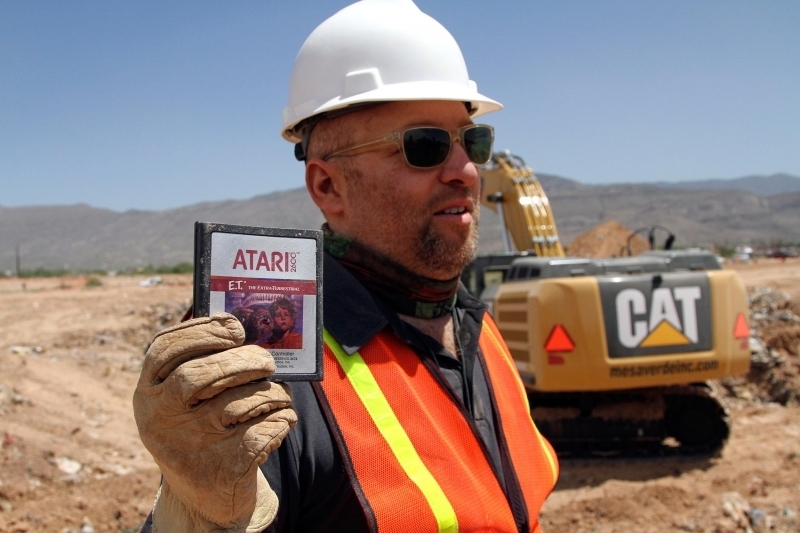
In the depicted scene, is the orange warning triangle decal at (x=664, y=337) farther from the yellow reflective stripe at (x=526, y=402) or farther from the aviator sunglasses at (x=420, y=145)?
the aviator sunglasses at (x=420, y=145)

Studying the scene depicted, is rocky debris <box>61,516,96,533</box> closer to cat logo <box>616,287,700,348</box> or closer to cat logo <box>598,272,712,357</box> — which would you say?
cat logo <box>598,272,712,357</box>

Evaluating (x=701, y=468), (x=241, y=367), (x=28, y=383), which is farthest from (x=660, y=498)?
(x=28, y=383)

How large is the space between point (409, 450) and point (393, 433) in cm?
5

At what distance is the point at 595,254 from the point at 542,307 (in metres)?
6.11

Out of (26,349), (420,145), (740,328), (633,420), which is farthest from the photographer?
(26,349)

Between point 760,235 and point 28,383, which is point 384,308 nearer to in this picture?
point 28,383

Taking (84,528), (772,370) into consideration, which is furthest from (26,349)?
(772,370)

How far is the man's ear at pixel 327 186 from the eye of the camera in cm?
196

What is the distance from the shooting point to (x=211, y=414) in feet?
3.92

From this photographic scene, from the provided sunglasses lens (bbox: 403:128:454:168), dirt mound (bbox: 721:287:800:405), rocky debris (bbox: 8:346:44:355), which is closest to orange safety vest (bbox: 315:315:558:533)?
sunglasses lens (bbox: 403:128:454:168)

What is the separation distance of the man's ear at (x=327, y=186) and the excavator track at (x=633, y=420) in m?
5.20

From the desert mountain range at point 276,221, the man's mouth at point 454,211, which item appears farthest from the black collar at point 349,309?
the desert mountain range at point 276,221

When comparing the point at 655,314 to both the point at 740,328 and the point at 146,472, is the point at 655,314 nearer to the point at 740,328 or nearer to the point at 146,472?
the point at 740,328

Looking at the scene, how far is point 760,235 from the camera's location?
90625mm
